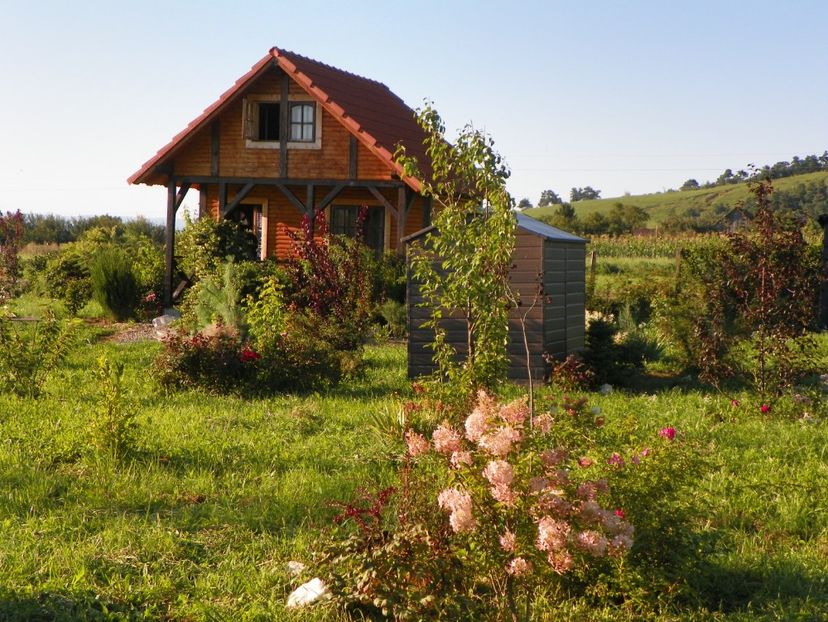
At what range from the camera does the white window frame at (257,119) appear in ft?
68.0

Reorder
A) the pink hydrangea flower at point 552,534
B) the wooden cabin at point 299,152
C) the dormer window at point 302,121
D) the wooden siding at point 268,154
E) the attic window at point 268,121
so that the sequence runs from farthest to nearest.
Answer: the attic window at point 268,121, the dormer window at point 302,121, the wooden siding at point 268,154, the wooden cabin at point 299,152, the pink hydrangea flower at point 552,534

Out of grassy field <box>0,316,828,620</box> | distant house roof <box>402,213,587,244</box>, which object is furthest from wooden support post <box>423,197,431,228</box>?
grassy field <box>0,316,828,620</box>

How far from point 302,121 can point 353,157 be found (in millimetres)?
1773

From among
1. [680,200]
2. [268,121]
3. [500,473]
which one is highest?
[680,200]

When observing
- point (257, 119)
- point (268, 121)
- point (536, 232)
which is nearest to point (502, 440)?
point (536, 232)

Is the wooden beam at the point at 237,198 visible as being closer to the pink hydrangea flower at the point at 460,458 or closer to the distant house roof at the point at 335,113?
the distant house roof at the point at 335,113

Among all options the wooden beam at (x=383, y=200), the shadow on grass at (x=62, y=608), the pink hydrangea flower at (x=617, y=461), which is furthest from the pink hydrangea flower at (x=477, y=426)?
the wooden beam at (x=383, y=200)

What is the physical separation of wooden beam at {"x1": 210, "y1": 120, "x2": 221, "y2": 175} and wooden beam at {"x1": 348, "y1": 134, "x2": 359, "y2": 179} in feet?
10.3

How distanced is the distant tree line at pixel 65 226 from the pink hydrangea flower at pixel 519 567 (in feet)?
139

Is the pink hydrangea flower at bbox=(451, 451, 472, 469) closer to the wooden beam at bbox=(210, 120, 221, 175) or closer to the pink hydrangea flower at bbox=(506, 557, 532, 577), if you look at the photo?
the pink hydrangea flower at bbox=(506, 557, 532, 577)

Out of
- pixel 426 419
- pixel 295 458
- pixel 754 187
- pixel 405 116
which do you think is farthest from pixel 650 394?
pixel 405 116

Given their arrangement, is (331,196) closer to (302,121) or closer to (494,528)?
(302,121)

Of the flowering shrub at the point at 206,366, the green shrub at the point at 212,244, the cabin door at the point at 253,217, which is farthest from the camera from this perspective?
the cabin door at the point at 253,217

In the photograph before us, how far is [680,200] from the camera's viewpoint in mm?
97750
